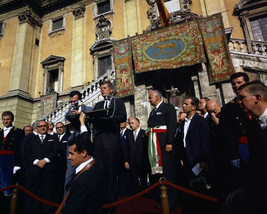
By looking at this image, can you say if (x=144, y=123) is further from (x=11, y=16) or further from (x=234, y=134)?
(x=11, y=16)

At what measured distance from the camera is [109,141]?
3.07m

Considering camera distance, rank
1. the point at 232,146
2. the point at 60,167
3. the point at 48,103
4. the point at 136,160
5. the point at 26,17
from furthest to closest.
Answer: the point at 26,17
the point at 48,103
the point at 60,167
the point at 136,160
the point at 232,146

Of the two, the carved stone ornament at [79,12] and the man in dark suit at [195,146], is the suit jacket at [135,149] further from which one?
the carved stone ornament at [79,12]

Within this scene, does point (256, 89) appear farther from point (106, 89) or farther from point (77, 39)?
point (77, 39)

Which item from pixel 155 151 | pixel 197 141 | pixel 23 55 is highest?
pixel 23 55

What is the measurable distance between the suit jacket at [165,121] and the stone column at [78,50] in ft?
38.6

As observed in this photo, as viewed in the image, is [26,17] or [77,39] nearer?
[77,39]

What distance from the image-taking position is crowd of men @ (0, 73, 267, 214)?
1.79m

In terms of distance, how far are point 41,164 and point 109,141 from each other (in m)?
1.69

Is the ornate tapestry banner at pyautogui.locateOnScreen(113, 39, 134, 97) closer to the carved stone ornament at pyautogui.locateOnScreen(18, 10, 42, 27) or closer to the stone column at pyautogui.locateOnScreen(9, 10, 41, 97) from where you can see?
the stone column at pyautogui.locateOnScreen(9, 10, 41, 97)

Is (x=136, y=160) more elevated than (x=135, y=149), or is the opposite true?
(x=135, y=149)

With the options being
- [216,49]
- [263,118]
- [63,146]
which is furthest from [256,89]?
[216,49]

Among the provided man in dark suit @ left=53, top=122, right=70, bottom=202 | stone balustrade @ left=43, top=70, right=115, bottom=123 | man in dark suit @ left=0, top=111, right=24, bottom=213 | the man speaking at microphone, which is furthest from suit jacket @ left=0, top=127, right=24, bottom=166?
stone balustrade @ left=43, top=70, right=115, bottom=123

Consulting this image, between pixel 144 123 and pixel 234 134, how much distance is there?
21.0 feet
